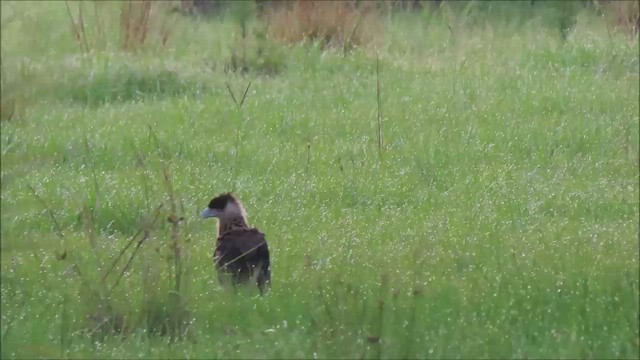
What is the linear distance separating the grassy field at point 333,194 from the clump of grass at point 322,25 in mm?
277

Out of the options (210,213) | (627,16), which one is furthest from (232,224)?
(627,16)

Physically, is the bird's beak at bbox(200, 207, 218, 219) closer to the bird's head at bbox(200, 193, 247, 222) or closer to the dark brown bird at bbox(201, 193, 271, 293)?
the bird's head at bbox(200, 193, 247, 222)

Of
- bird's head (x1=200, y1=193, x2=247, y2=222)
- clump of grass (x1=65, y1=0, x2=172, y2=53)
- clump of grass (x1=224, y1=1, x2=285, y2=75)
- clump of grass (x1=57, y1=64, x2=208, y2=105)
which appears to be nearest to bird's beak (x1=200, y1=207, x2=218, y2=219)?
bird's head (x1=200, y1=193, x2=247, y2=222)

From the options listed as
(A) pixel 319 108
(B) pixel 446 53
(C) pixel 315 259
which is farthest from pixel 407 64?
(C) pixel 315 259

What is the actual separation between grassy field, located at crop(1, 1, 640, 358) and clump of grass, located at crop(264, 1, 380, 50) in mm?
277

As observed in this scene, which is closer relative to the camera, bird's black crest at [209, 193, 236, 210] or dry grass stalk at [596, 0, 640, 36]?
bird's black crest at [209, 193, 236, 210]

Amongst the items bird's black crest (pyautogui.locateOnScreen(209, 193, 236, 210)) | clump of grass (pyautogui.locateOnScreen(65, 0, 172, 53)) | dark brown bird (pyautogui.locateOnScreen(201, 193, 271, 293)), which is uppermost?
bird's black crest (pyautogui.locateOnScreen(209, 193, 236, 210))

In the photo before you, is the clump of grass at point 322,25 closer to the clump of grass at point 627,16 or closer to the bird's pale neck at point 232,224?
the clump of grass at point 627,16

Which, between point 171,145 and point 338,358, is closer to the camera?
point 338,358

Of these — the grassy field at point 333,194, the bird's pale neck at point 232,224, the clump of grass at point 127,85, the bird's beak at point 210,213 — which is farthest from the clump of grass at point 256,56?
the bird's pale neck at point 232,224

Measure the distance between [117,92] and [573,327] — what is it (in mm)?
7584

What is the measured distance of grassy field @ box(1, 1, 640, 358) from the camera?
5672 mm

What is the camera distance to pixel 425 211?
27.0ft

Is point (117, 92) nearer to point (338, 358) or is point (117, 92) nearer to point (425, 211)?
point (425, 211)
